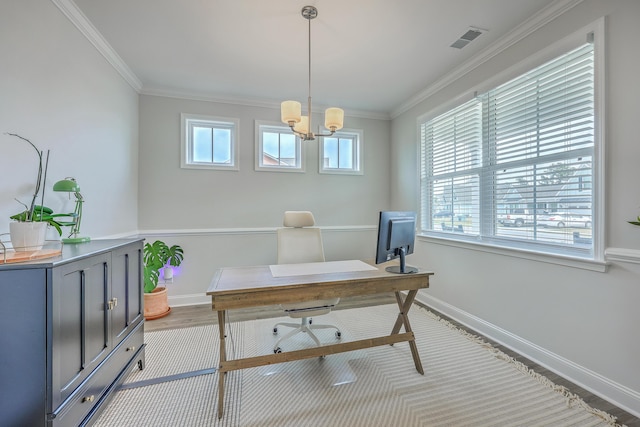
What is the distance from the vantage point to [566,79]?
1977mm

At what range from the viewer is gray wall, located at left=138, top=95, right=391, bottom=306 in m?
3.38

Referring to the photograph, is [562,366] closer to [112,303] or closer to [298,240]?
[298,240]

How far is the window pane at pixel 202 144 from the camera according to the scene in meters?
3.59

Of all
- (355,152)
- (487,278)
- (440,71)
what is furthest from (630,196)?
(355,152)

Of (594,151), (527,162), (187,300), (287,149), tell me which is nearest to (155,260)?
(187,300)

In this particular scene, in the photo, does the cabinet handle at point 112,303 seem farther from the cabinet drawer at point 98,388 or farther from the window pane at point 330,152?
the window pane at point 330,152

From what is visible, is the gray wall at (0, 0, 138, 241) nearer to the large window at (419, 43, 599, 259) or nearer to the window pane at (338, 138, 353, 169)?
the window pane at (338, 138, 353, 169)

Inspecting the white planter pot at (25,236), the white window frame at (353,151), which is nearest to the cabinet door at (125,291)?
the white planter pot at (25,236)

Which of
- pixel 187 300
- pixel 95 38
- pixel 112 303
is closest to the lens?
pixel 112 303

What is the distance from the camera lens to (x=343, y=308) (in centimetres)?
334

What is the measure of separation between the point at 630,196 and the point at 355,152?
118 inches

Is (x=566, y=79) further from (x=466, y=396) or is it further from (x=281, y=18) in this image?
(x=466, y=396)

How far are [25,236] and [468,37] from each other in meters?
3.36

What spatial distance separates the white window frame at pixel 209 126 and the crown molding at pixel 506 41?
2.51 metres
